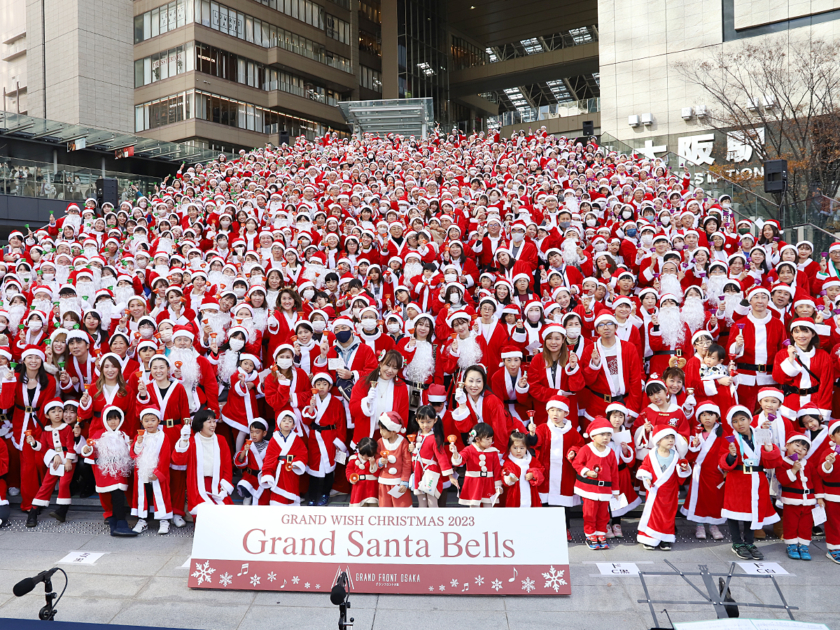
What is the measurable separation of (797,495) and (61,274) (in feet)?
36.2

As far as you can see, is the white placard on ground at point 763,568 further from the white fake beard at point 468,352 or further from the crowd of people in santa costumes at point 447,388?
the white fake beard at point 468,352

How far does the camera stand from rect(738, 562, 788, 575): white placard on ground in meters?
5.06

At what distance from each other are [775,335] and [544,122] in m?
36.1

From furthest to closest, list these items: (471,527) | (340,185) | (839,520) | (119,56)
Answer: (119,56) → (340,185) → (839,520) → (471,527)

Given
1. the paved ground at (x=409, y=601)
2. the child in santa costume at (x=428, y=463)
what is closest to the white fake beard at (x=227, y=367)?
the paved ground at (x=409, y=601)

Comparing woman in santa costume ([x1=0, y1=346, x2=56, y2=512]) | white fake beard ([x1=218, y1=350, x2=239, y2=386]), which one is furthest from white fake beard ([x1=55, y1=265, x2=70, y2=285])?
white fake beard ([x1=218, y1=350, x2=239, y2=386])

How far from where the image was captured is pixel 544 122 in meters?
40.4

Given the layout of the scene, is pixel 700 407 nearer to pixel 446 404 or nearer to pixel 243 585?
pixel 446 404

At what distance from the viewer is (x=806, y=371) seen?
6.29 metres

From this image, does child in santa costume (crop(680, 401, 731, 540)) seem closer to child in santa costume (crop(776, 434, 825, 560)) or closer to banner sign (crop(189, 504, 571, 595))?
child in santa costume (crop(776, 434, 825, 560))

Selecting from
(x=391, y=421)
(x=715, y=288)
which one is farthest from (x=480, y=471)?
(x=715, y=288)

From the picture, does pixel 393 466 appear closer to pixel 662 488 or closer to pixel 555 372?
pixel 555 372

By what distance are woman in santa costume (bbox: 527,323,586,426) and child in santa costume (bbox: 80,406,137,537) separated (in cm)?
425

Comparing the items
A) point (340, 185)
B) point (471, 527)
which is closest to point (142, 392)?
point (471, 527)
